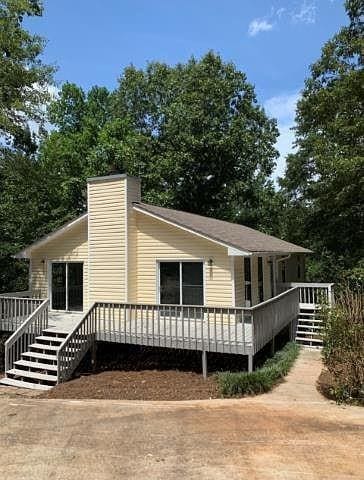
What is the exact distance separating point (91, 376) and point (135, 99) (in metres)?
30.4

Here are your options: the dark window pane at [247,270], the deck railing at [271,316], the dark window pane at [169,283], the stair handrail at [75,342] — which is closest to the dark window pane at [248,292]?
the dark window pane at [247,270]

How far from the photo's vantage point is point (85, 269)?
15.7m

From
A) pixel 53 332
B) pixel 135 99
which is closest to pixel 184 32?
pixel 53 332

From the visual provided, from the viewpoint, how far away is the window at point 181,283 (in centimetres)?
1388

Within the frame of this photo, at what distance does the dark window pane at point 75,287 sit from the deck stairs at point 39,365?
279 cm

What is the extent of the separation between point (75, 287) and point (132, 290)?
2690 millimetres

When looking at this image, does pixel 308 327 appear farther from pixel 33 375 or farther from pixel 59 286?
pixel 33 375

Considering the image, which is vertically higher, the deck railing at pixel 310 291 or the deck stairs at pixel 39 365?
the deck railing at pixel 310 291

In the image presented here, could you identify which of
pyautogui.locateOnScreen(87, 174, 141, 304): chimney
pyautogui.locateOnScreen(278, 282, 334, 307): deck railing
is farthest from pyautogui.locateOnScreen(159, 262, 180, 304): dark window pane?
pyautogui.locateOnScreen(278, 282, 334, 307): deck railing

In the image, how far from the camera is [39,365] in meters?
11.9

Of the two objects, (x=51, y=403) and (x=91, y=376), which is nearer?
(x=51, y=403)

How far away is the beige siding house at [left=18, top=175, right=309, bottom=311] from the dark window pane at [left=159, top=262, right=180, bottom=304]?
0.03 metres

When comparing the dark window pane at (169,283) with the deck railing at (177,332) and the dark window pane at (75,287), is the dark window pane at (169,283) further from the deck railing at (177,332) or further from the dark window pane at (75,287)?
the dark window pane at (75,287)

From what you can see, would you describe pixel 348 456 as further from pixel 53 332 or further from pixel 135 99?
pixel 135 99
